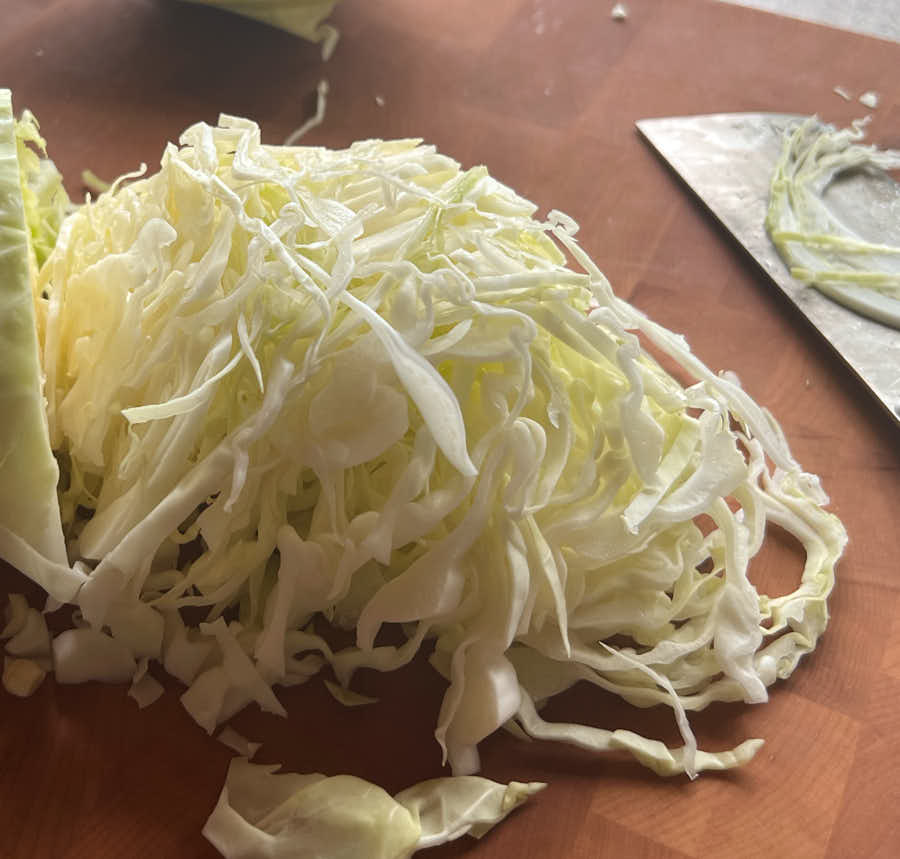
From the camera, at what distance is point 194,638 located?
3.12ft

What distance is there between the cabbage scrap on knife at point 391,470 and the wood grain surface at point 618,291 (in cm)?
3

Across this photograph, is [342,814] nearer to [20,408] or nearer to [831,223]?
[20,408]

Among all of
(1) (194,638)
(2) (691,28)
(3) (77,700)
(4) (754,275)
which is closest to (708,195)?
(4) (754,275)

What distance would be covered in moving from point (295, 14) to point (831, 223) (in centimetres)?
87

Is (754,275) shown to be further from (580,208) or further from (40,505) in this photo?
(40,505)

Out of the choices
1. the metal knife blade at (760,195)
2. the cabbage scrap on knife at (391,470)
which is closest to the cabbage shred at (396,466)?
the cabbage scrap on knife at (391,470)

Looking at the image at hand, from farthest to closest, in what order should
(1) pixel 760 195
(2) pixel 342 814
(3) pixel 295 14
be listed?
(3) pixel 295 14 < (1) pixel 760 195 < (2) pixel 342 814

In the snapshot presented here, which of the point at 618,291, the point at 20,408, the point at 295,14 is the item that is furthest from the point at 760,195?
the point at 20,408

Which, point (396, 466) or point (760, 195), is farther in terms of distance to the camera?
point (760, 195)

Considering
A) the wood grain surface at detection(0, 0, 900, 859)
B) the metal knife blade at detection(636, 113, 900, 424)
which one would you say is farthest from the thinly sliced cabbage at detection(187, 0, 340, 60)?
the metal knife blade at detection(636, 113, 900, 424)

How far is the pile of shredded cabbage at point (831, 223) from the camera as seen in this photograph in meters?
1.33

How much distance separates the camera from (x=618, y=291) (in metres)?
1.33

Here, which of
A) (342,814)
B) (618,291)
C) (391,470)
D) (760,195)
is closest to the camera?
(342,814)

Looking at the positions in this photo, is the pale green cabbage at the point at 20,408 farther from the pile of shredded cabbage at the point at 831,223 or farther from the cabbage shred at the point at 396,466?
the pile of shredded cabbage at the point at 831,223
